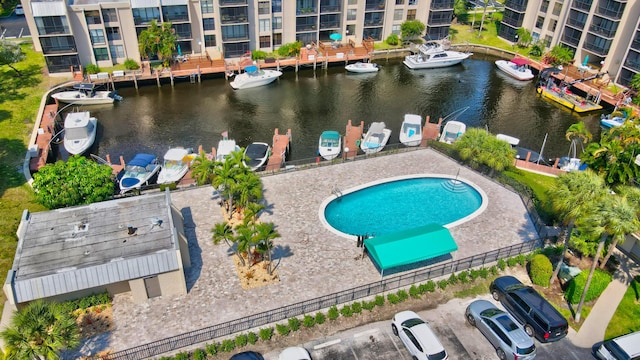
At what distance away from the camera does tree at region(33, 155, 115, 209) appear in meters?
42.0

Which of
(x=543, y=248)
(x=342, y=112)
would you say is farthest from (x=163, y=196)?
(x=342, y=112)

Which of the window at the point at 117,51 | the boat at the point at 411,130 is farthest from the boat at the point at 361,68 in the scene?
the window at the point at 117,51

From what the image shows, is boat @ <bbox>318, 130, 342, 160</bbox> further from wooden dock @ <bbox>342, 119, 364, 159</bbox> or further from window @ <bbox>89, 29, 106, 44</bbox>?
window @ <bbox>89, 29, 106, 44</bbox>

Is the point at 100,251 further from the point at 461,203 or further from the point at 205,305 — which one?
the point at 461,203

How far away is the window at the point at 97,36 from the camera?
258 ft

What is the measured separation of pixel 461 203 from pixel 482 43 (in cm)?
6331

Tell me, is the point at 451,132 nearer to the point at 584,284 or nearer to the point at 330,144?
the point at 330,144

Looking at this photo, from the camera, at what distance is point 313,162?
55062mm

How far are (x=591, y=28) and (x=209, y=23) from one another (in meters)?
67.2

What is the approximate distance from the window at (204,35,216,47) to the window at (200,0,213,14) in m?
4.41

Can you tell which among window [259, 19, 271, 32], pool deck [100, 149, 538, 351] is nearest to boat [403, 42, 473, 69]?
window [259, 19, 271, 32]

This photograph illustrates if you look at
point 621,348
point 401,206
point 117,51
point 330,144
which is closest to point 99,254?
point 401,206

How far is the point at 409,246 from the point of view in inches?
1564

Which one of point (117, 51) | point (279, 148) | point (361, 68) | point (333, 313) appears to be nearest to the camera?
point (333, 313)
